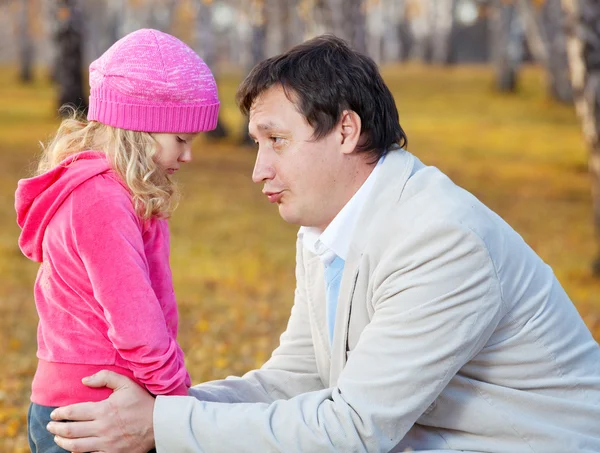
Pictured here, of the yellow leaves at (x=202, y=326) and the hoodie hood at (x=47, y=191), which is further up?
the hoodie hood at (x=47, y=191)

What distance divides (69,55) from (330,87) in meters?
14.8

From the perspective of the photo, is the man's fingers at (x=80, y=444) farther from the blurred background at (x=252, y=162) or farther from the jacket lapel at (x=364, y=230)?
the blurred background at (x=252, y=162)

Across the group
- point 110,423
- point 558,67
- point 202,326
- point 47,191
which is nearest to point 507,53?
point 558,67

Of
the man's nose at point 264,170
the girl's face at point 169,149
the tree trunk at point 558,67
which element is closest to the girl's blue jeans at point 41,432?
the girl's face at point 169,149

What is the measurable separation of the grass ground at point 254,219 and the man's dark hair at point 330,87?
1473 mm

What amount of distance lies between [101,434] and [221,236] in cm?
824

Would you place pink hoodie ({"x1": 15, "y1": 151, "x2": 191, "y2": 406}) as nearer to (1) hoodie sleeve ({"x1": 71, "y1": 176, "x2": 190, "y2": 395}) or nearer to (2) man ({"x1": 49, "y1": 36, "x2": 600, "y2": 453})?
(1) hoodie sleeve ({"x1": 71, "y1": 176, "x2": 190, "y2": 395})

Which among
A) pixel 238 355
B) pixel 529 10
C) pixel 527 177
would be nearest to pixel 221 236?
pixel 238 355

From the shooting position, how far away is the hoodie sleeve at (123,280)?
282 centimetres

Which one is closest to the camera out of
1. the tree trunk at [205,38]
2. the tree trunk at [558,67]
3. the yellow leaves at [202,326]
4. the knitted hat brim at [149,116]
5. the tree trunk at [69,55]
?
the knitted hat brim at [149,116]

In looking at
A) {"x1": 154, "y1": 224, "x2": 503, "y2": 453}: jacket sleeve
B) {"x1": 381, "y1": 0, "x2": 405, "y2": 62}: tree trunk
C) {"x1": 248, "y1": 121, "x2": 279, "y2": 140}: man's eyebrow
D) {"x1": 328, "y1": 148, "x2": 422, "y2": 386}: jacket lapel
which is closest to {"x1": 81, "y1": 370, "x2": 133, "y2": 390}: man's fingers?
{"x1": 154, "y1": 224, "x2": 503, "y2": 453}: jacket sleeve

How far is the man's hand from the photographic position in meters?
2.83

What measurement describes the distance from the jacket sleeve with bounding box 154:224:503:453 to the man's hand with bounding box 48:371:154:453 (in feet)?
0.59

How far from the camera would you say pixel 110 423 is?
9.29 ft
